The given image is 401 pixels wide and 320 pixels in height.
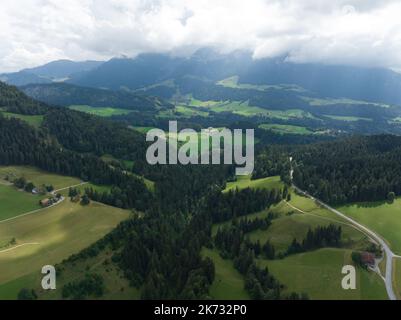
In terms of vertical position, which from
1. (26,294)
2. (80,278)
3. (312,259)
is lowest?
(312,259)

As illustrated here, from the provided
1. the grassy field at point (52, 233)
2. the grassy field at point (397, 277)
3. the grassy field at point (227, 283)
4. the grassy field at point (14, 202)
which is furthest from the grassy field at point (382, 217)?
the grassy field at point (14, 202)

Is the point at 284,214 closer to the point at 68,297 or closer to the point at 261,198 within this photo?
the point at 261,198

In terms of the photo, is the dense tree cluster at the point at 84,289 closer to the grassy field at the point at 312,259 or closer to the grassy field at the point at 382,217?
the grassy field at the point at 312,259

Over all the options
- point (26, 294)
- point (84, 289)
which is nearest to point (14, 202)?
point (26, 294)

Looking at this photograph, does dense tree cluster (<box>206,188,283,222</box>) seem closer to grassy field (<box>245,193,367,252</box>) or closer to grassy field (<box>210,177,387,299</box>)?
grassy field (<box>210,177,387,299</box>)

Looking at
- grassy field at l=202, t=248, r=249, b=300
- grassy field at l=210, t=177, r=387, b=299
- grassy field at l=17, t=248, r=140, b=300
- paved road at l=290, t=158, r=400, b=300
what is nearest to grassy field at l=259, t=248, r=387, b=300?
grassy field at l=210, t=177, r=387, b=299

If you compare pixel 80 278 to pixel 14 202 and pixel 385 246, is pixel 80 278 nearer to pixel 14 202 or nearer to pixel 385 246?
pixel 14 202
